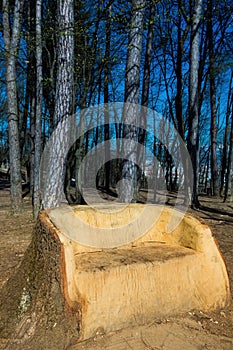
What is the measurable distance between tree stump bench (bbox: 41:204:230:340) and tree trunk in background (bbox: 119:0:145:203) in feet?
9.50

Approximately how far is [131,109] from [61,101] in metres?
1.66

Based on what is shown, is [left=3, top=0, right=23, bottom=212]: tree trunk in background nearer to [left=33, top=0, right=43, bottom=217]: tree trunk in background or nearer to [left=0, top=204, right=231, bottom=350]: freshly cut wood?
[left=33, top=0, right=43, bottom=217]: tree trunk in background

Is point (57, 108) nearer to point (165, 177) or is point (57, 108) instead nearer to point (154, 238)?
point (154, 238)

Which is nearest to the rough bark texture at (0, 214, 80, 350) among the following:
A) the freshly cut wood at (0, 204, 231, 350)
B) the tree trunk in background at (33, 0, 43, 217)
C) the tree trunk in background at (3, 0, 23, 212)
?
the freshly cut wood at (0, 204, 231, 350)

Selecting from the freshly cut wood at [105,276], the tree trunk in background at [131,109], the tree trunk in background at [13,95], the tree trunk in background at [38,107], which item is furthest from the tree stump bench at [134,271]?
the tree trunk in background at [13,95]

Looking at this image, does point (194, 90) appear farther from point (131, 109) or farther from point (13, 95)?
point (13, 95)

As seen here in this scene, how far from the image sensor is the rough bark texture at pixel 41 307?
7.23ft

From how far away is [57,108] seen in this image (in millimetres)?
5414

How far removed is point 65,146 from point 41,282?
3.30 m

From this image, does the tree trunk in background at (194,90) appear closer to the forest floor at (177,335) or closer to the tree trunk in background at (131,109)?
the tree trunk in background at (131,109)

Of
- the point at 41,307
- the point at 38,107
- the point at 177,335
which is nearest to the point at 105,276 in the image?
the point at 41,307

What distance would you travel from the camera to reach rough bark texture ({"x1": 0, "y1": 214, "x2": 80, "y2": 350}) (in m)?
2.21

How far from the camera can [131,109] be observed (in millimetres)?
6367

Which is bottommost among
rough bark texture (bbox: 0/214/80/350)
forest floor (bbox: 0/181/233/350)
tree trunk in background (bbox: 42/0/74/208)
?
forest floor (bbox: 0/181/233/350)
